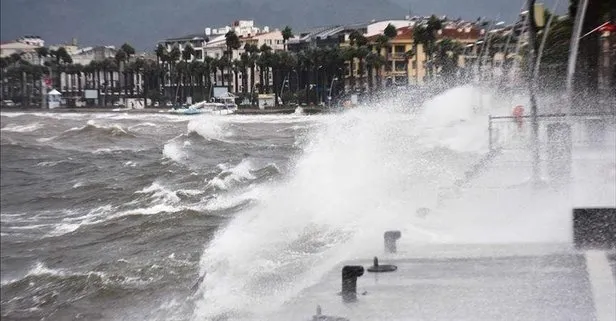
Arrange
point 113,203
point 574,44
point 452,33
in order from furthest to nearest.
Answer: point 452,33, point 574,44, point 113,203

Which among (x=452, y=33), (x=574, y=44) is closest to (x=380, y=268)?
(x=574, y=44)

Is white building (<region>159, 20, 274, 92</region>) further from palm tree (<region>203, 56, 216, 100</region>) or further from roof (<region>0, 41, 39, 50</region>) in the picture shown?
roof (<region>0, 41, 39, 50</region>)

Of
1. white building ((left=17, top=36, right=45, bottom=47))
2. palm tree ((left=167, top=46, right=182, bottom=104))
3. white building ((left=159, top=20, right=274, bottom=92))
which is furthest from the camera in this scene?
white building ((left=159, top=20, right=274, bottom=92))

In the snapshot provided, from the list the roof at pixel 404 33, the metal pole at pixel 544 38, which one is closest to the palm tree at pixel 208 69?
the roof at pixel 404 33

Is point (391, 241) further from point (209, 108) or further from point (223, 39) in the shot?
point (223, 39)

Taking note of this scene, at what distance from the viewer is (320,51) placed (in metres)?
8.62

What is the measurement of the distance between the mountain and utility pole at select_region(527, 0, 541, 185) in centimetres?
381

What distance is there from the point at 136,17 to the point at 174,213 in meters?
4.22

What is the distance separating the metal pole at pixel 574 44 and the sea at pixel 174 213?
110 inches

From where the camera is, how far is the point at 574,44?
14.3 m

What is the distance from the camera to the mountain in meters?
2.70

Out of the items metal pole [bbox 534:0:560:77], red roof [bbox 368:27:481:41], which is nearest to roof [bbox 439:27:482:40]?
red roof [bbox 368:27:481:41]

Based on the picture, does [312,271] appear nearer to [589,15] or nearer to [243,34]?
[243,34]

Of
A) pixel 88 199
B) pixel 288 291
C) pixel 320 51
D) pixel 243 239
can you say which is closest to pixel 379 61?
pixel 320 51
